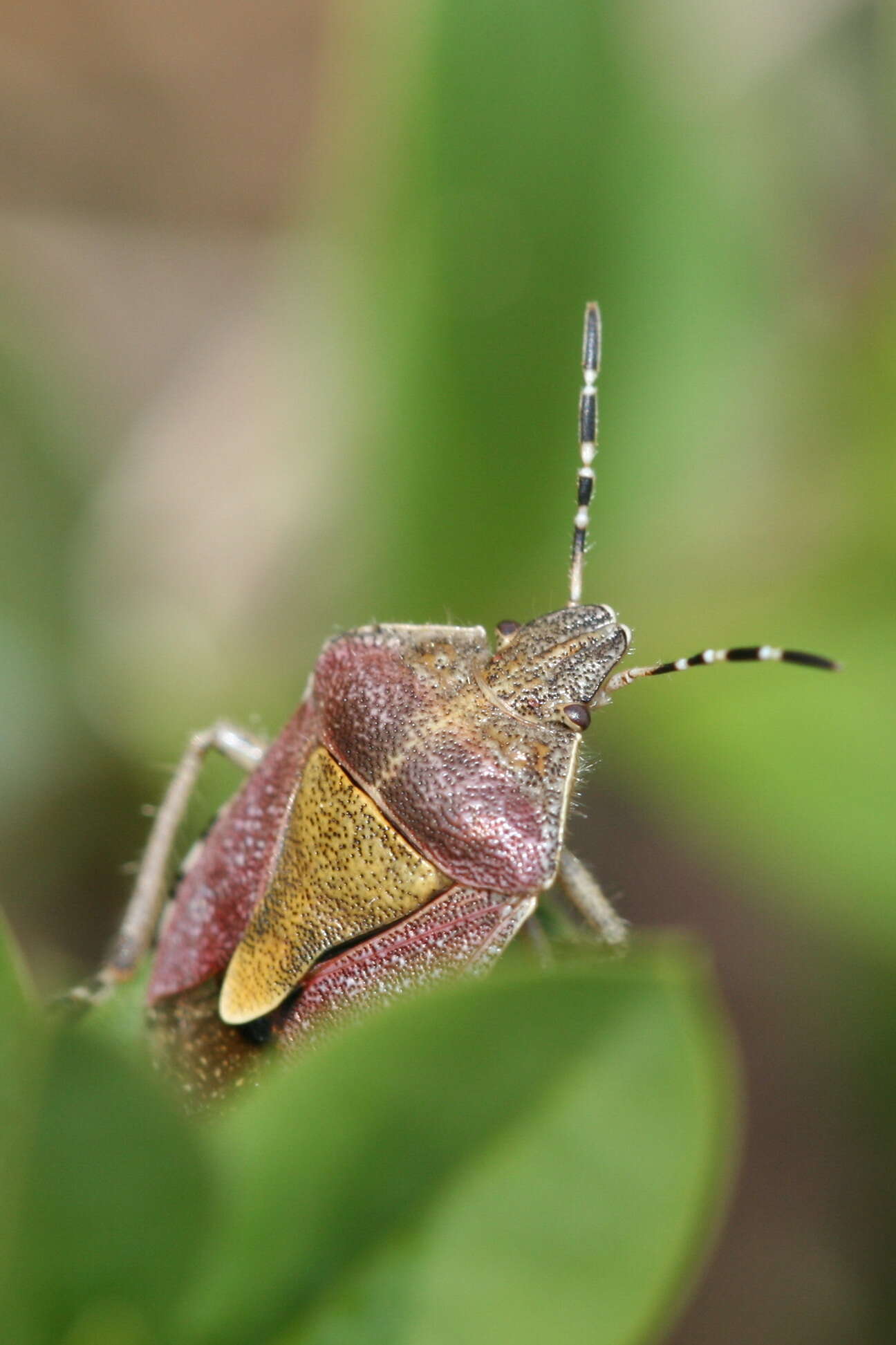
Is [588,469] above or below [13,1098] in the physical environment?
above

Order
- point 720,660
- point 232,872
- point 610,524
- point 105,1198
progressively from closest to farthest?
point 105,1198 → point 232,872 → point 720,660 → point 610,524

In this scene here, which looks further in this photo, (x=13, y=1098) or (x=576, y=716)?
(x=576, y=716)

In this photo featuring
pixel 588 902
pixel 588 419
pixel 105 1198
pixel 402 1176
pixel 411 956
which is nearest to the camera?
pixel 105 1198

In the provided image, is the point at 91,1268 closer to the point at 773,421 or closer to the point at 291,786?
the point at 291,786

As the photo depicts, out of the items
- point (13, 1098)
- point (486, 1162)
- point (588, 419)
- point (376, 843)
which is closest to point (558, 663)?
point (376, 843)

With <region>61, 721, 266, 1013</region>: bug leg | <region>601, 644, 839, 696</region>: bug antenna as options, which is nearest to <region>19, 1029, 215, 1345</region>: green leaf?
<region>61, 721, 266, 1013</region>: bug leg

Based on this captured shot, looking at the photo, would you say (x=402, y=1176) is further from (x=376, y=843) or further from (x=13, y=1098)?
(x=376, y=843)

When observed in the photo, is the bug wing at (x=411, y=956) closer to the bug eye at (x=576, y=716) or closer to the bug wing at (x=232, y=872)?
the bug wing at (x=232, y=872)
